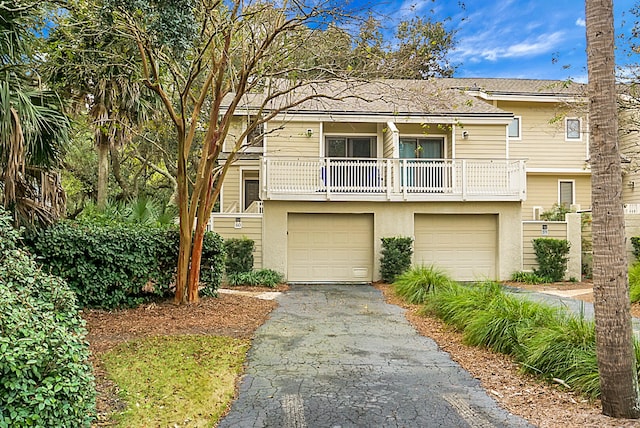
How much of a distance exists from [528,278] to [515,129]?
7750 millimetres

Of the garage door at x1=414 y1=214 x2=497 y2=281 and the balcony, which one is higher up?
the balcony

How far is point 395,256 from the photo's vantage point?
13.8 meters

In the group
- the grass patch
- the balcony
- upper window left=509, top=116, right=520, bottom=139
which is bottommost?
the grass patch

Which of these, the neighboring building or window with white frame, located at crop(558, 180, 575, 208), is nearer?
the neighboring building

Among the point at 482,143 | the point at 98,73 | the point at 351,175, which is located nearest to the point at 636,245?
the point at 482,143

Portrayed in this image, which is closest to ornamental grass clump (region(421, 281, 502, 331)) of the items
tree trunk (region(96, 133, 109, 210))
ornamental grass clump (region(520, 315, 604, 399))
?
ornamental grass clump (region(520, 315, 604, 399))

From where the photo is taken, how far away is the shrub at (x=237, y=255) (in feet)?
44.9

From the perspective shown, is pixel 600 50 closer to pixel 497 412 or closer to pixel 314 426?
pixel 497 412

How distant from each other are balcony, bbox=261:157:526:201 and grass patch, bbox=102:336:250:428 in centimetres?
763

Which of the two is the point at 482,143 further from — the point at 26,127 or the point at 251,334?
the point at 26,127

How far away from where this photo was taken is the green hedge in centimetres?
818

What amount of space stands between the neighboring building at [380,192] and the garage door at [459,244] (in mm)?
32

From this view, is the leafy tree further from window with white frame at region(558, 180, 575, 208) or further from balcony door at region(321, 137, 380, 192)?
window with white frame at region(558, 180, 575, 208)

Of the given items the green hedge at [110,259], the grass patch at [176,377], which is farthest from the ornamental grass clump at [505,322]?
the green hedge at [110,259]
